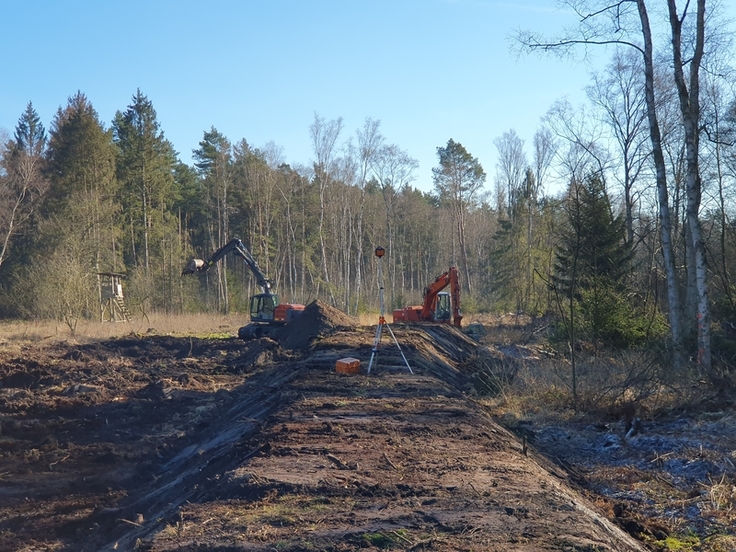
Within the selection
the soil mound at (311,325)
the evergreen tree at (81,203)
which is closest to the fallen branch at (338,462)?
the soil mound at (311,325)

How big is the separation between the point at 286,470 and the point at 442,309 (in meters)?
20.3

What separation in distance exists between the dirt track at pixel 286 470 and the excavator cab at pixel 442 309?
9.75 meters

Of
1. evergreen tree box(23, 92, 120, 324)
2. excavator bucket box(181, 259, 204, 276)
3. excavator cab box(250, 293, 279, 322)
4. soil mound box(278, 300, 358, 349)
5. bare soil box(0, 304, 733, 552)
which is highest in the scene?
evergreen tree box(23, 92, 120, 324)

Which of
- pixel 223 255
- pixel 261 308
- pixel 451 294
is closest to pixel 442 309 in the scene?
pixel 451 294

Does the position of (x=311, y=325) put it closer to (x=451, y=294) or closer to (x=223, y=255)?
(x=451, y=294)

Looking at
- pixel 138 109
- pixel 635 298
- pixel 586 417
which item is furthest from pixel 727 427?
pixel 138 109

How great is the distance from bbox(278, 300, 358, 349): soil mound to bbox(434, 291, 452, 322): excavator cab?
3297mm

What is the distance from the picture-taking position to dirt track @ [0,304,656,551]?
5.16 metres

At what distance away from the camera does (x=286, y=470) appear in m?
6.79

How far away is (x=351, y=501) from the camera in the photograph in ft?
19.3

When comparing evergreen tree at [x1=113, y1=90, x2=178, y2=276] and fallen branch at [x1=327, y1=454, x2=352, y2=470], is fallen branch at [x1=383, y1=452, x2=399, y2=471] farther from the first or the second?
evergreen tree at [x1=113, y1=90, x2=178, y2=276]

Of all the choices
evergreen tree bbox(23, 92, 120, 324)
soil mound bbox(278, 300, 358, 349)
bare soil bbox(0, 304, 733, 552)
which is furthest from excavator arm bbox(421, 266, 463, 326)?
evergreen tree bbox(23, 92, 120, 324)

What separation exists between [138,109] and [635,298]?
3871cm

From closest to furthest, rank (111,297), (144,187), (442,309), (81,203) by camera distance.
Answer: (442,309) → (111,297) → (81,203) → (144,187)
